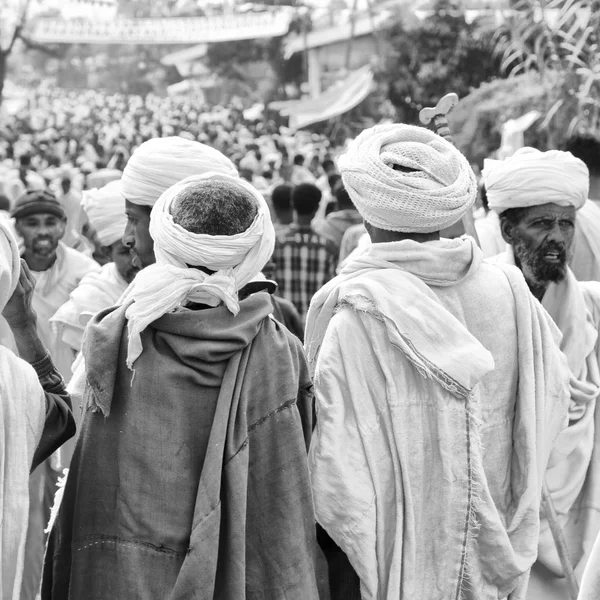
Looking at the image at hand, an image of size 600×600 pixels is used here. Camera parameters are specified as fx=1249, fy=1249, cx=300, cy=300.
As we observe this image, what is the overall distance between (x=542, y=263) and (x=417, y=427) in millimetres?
1443

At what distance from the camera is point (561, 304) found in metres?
4.62

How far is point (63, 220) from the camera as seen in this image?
22.0ft

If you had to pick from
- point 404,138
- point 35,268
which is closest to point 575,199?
point 404,138

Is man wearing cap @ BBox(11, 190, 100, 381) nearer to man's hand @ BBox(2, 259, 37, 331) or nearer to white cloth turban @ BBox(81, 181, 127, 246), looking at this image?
white cloth turban @ BBox(81, 181, 127, 246)

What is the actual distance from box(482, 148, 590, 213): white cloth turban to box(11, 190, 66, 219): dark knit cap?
2801mm

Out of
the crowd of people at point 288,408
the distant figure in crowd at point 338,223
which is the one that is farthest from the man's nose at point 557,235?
the distant figure in crowd at point 338,223

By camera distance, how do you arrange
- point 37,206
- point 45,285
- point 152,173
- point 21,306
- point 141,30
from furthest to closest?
point 141,30 < point 37,206 < point 45,285 < point 152,173 < point 21,306

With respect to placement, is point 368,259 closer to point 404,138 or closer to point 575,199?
point 404,138

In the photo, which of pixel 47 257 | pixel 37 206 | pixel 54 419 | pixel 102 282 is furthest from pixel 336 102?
pixel 54 419

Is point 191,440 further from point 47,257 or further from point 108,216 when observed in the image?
point 47,257

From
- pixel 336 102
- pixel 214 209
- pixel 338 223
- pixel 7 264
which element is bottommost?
pixel 336 102

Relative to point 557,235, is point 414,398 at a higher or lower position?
higher

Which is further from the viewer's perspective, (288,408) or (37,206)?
(37,206)

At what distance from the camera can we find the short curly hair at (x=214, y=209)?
3.05 m
